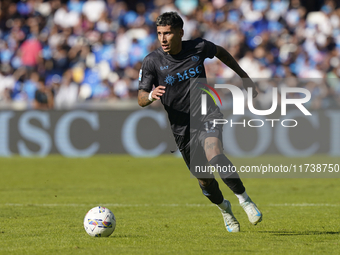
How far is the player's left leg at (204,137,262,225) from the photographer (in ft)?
20.7

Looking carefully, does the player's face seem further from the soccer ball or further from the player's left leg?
the soccer ball

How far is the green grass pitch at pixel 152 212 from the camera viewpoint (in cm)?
582

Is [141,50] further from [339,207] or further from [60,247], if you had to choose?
[60,247]

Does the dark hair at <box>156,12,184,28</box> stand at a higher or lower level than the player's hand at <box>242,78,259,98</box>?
higher

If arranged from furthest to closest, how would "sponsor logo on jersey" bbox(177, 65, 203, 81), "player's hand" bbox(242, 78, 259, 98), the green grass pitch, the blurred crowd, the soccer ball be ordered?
the blurred crowd, "player's hand" bbox(242, 78, 259, 98), "sponsor logo on jersey" bbox(177, 65, 203, 81), the soccer ball, the green grass pitch

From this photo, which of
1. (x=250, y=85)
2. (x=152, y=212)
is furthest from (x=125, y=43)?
(x=250, y=85)

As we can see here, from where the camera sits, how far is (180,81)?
6.68 metres

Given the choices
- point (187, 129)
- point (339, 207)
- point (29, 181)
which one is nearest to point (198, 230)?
point (187, 129)

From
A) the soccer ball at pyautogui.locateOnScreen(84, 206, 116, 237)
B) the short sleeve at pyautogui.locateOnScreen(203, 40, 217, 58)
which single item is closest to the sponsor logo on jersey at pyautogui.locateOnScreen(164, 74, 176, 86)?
the short sleeve at pyautogui.locateOnScreen(203, 40, 217, 58)

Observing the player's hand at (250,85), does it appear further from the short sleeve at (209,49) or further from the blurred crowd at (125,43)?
the blurred crowd at (125,43)

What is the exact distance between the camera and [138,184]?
1245 cm

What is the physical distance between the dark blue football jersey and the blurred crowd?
10710mm

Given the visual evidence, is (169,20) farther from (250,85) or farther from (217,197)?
(217,197)

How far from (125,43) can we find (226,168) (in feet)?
47.4
